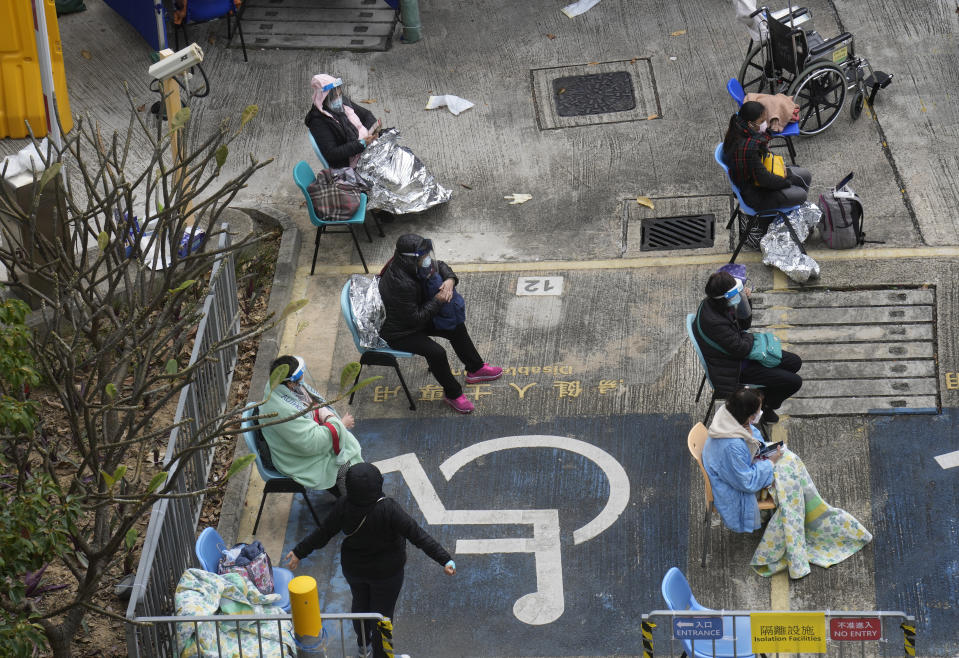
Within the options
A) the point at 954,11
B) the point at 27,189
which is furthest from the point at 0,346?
the point at 954,11

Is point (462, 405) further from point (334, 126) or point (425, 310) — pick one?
point (334, 126)

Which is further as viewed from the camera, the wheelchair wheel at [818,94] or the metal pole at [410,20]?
the metal pole at [410,20]

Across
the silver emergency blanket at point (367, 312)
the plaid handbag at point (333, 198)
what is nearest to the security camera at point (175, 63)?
the plaid handbag at point (333, 198)

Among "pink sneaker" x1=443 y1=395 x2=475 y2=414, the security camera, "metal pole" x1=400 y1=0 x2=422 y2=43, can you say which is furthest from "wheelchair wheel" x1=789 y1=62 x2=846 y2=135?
the security camera

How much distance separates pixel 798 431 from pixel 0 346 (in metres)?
5.65

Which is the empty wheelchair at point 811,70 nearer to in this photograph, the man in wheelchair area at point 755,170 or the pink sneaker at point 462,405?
the man in wheelchair area at point 755,170

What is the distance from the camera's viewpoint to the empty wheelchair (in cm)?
1193

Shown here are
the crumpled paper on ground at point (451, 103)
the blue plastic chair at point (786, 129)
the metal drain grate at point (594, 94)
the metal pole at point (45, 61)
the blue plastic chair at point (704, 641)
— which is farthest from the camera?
the crumpled paper on ground at point (451, 103)

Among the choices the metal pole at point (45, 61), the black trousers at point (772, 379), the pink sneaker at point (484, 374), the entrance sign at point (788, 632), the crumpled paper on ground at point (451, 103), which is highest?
the metal pole at point (45, 61)

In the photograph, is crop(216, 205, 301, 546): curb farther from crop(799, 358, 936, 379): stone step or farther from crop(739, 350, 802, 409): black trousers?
crop(799, 358, 936, 379): stone step

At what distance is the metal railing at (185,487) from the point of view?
22.5 ft

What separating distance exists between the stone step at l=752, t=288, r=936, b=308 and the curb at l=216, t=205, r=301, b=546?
403 centimetres

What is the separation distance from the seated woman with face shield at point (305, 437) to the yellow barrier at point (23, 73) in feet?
18.3

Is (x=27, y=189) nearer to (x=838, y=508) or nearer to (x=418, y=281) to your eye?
(x=418, y=281)
